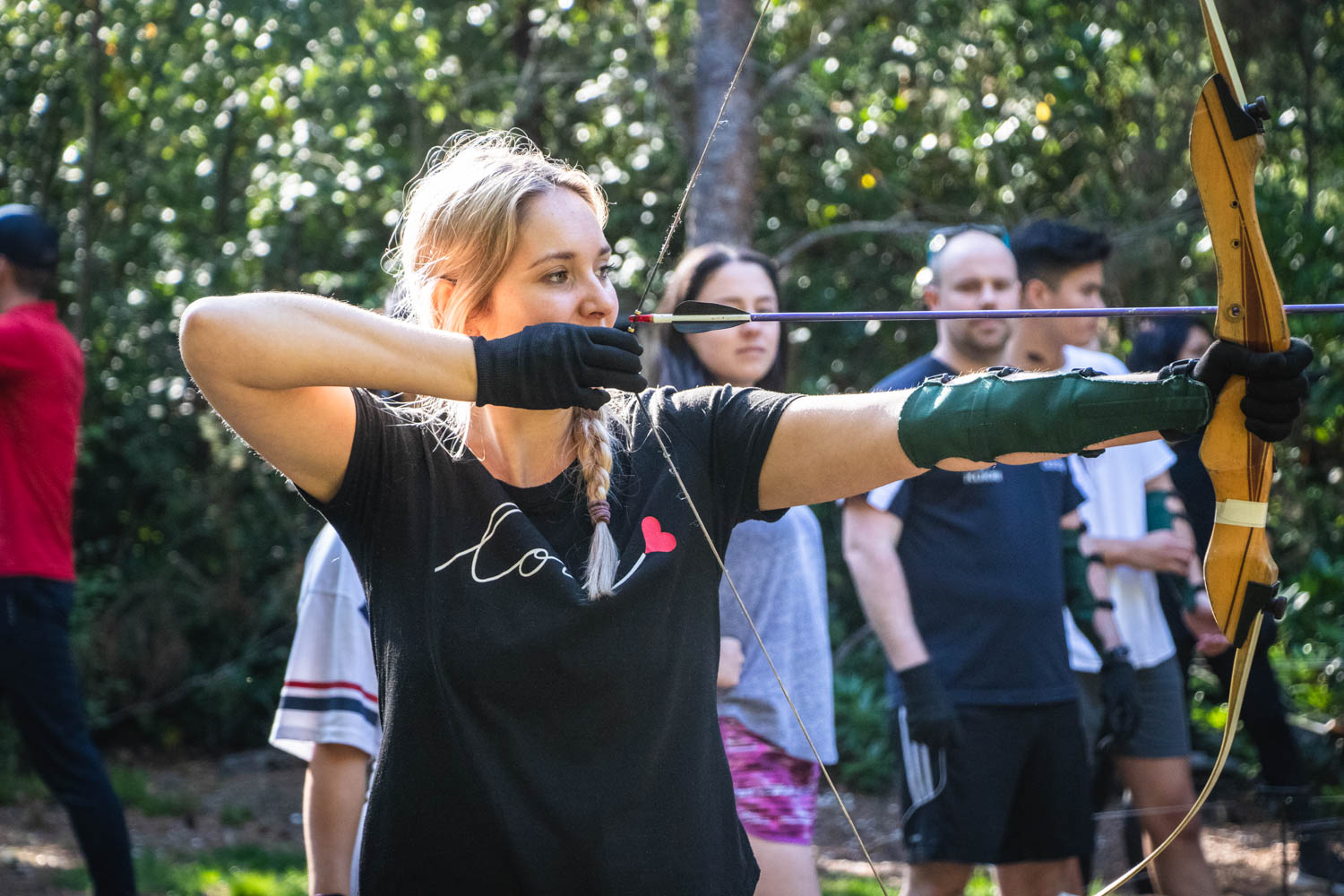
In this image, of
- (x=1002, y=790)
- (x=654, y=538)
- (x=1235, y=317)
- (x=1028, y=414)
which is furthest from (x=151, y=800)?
(x=1235, y=317)

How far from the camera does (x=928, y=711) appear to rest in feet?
8.77

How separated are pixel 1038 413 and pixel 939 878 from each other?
66.5 inches

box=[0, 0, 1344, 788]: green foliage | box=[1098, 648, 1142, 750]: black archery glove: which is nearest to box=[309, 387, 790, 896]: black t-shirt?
box=[1098, 648, 1142, 750]: black archery glove

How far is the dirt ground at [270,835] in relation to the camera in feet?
15.3

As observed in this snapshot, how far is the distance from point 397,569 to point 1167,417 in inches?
35.5

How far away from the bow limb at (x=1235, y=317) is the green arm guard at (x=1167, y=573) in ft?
6.51

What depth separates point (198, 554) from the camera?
24.6 ft

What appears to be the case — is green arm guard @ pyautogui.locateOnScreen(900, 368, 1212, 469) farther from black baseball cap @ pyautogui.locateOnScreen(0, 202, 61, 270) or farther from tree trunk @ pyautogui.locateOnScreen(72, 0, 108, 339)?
tree trunk @ pyautogui.locateOnScreen(72, 0, 108, 339)

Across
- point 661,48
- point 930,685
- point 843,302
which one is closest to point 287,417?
point 930,685

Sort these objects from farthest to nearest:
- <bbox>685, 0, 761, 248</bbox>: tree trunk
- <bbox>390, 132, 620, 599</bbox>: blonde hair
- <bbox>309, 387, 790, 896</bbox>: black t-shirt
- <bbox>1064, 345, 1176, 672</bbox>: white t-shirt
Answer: <bbox>685, 0, 761, 248</bbox>: tree trunk < <bbox>1064, 345, 1176, 672</bbox>: white t-shirt < <bbox>390, 132, 620, 599</bbox>: blonde hair < <bbox>309, 387, 790, 896</bbox>: black t-shirt

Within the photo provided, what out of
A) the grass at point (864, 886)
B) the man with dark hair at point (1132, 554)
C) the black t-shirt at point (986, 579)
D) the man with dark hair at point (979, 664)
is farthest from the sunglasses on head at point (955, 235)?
the grass at point (864, 886)

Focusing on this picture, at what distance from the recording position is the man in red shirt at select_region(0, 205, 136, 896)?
3.37 metres

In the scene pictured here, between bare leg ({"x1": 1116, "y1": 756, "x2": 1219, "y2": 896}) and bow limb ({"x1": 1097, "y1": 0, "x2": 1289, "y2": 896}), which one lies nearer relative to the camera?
bow limb ({"x1": 1097, "y1": 0, "x2": 1289, "y2": 896})

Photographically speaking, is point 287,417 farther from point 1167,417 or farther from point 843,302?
point 843,302
